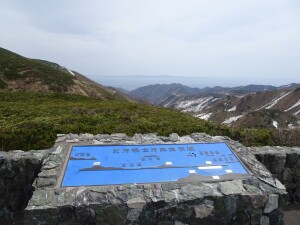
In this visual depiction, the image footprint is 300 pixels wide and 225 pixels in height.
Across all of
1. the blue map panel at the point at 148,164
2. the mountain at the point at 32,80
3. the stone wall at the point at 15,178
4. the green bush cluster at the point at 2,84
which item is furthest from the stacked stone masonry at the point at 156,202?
the mountain at the point at 32,80

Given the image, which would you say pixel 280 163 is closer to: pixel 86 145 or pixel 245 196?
pixel 245 196

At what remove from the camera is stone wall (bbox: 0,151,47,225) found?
24.7 ft

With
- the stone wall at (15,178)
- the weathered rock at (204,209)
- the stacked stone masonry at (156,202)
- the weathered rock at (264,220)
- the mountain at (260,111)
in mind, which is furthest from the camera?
the mountain at (260,111)

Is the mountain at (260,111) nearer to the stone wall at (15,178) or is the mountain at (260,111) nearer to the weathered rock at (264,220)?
the weathered rock at (264,220)

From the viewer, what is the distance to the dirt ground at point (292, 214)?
7.87 meters

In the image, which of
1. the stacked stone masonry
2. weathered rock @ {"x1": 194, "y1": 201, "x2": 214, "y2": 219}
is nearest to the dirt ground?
the stacked stone masonry

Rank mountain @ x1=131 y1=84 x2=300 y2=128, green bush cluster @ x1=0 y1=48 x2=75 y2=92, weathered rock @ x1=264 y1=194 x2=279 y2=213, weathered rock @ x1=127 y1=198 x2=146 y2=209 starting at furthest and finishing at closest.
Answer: mountain @ x1=131 y1=84 x2=300 y2=128, green bush cluster @ x1=0 y1=48 x2=75 y2=92, weathered rock @ x1=264 y1=194 x2=279 y2=213, weathered rock @ x1=127 y1=198 x2=146 y2=209

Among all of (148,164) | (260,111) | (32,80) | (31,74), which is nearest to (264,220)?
(148,164)

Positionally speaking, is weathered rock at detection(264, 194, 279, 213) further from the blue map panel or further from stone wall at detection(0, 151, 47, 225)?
stone wall at detection(0, 151, 47, 225)

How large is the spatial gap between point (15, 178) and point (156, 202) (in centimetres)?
414

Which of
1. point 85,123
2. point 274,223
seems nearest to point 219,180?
point 274,223

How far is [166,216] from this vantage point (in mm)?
5980

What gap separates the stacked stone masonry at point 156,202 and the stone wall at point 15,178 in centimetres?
98

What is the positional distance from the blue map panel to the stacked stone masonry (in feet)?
0.73
